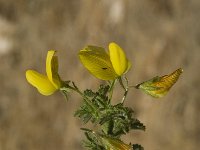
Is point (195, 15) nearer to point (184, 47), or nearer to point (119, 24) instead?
point (184, 47)

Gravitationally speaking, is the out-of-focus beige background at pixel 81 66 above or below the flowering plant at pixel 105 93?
above

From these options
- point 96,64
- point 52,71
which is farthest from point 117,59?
point 52,71

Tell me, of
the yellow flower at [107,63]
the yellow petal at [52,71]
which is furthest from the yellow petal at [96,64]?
the yellow petal at [52,71]

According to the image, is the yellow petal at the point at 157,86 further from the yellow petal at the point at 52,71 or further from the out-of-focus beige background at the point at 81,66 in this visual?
the out-of-focus beige background at the point at 81,66

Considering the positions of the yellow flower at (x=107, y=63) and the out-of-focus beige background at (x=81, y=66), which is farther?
the out-of-focus beige background at (x=81, y=66)

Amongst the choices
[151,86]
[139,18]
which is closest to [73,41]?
[139,18]

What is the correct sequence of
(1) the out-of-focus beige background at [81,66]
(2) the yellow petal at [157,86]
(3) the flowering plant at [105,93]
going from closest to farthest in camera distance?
(3) the flowering plant at [105,93]
(2) the yellow petal at [157,86]
(1) the out-of-focus beige background at [81,66]
